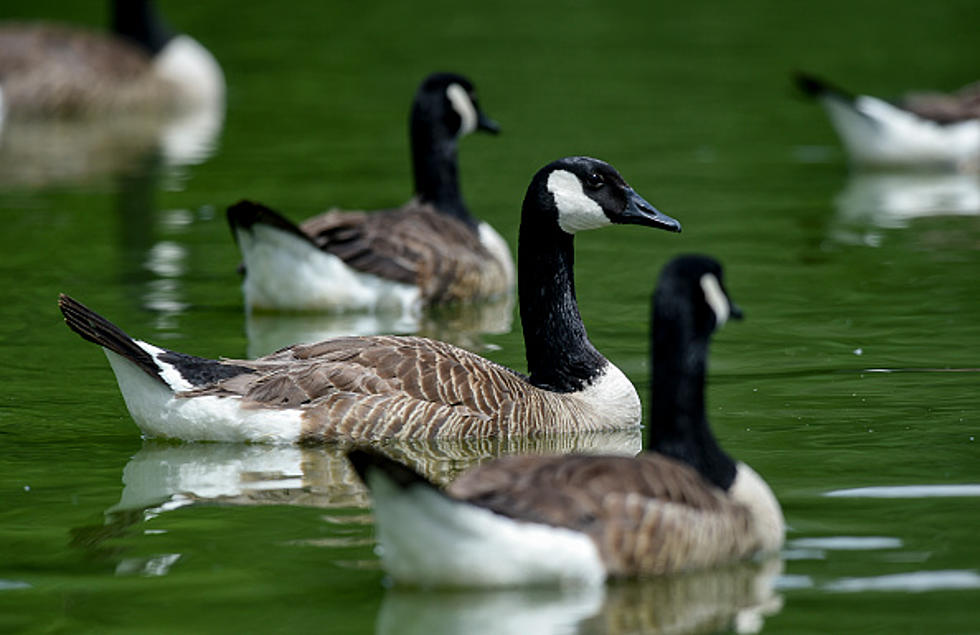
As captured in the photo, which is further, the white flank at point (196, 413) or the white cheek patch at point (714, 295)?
the white flank at point (196, 413)

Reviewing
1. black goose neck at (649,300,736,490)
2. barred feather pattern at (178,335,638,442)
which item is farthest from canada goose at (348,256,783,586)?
barred feather pattern at (178,335,638,442)

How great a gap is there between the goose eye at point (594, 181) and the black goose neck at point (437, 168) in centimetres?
494

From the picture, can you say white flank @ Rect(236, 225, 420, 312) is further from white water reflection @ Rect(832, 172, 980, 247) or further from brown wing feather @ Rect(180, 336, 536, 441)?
white water reflection @ Rect(832, 172, 980, 247)

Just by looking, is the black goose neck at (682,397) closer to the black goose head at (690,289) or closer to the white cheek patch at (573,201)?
the black goose head at (690,289)

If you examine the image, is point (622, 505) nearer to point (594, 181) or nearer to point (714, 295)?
point (714, 295)

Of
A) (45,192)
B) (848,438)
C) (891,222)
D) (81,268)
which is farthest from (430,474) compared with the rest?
(45,192)

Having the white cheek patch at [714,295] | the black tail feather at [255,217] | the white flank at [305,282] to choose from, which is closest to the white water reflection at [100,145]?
the white flank at [305,282]

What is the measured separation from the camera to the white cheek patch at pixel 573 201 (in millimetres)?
10625

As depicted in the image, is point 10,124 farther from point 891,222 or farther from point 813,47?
point 891,222

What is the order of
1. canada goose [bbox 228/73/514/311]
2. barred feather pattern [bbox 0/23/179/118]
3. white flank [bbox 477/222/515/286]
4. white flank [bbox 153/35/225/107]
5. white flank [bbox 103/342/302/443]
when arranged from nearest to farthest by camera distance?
white flank [bbox 103/342/302/443] → canada goose [bbox 228/73/514/311] → white flank [bbox 477/222/515/286] → barred feather pattern [bbox 0/23/179/118] → white flank [bbox 153/35/225/107]

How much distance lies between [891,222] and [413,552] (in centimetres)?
1176

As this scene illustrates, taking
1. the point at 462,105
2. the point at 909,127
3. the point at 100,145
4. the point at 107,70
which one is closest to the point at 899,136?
the point at 909,127

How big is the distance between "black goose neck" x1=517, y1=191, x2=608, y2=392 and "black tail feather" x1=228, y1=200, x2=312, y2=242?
2.67 m

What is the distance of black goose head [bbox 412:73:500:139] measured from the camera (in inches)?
613
